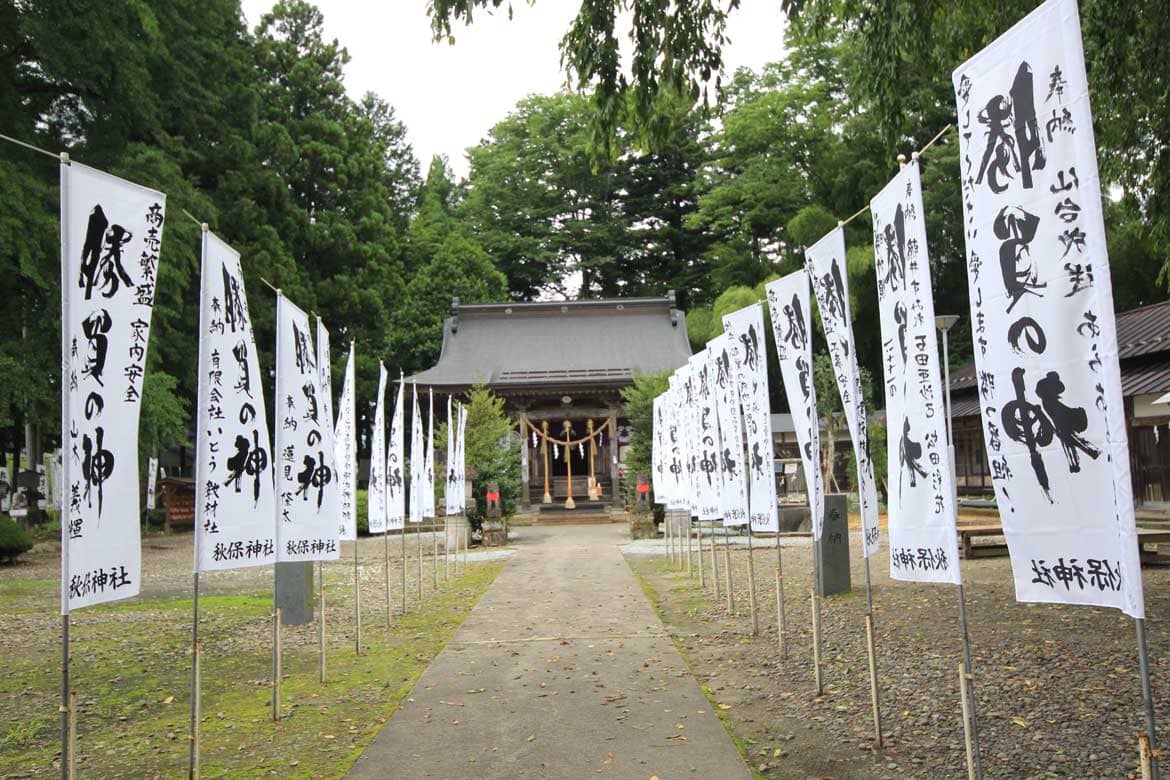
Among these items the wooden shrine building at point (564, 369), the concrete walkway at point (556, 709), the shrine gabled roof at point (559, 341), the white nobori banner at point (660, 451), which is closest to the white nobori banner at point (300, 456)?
the concrete walkway at point (556, 709)

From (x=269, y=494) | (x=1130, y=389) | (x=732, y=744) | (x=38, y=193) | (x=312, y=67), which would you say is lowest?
(x=732, y=744)

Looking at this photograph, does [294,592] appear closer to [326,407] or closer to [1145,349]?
[326,407]

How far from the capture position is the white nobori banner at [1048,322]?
3.00 m

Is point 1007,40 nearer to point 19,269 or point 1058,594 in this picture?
point 1058,594

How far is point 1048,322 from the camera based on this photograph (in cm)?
321

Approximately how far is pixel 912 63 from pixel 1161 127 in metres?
2.02

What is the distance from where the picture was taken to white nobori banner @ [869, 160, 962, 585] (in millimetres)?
4160

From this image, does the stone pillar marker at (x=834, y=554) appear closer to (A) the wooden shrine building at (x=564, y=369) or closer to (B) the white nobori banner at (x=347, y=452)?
(B) the white nobori banner at (x=347, y=452)

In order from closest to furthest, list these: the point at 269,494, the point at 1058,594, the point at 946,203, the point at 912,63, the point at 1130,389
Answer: the point at 1058,594 → the point at 269,494 → the point at 912,63 → the point at 1130,389 → the point at 946,203

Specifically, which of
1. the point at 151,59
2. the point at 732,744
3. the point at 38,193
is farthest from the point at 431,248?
the point at 732,744

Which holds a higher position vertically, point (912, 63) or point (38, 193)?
point (38, 193)

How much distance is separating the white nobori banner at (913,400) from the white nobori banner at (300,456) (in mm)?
4076

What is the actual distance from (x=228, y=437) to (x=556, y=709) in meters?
2.61

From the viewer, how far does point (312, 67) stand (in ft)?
92.2
